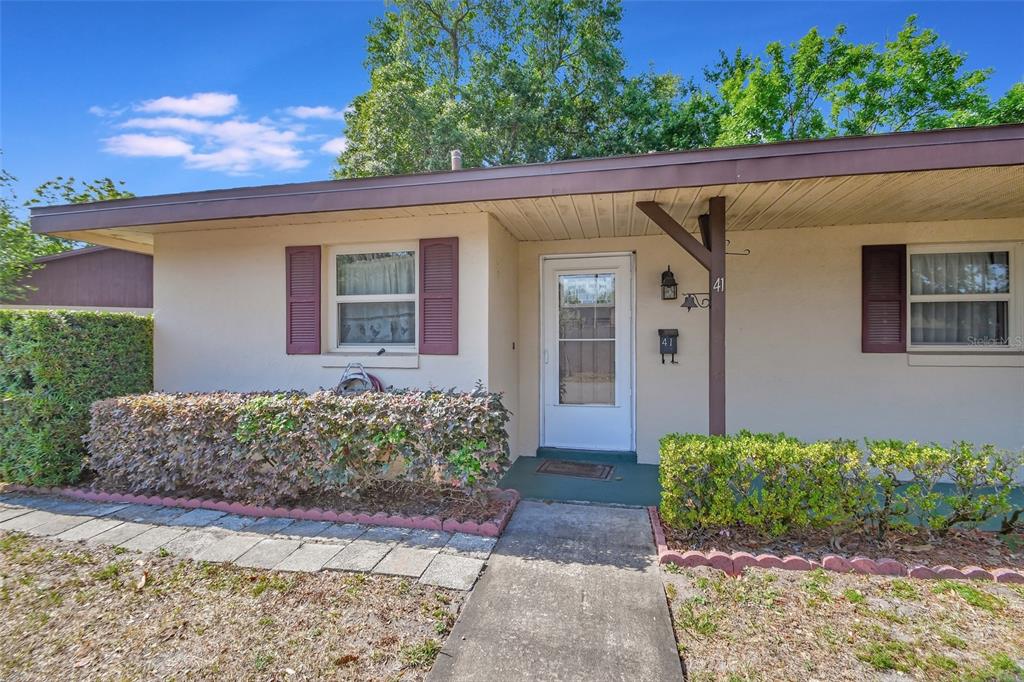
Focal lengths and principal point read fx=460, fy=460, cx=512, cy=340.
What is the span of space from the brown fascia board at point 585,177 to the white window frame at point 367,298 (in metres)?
0.69

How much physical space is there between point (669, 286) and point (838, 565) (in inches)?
108

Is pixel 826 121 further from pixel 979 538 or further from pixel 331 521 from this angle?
pixel 331 521

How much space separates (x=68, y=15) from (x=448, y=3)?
387 inches

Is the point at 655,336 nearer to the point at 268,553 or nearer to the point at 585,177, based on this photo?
the point at 585,177

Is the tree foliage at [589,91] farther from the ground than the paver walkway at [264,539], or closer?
farther from the ground

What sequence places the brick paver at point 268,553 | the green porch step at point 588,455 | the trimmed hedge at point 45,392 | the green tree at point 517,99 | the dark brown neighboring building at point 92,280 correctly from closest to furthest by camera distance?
the brick paver at point 268,553
the trimmed hedge at point 45,392
the green porch step at point 588,455
the dark brown neighboring building at point 92,280
the green tree at point 517,99

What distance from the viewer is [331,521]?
133 inches

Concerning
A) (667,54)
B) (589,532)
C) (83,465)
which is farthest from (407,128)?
(589,532)

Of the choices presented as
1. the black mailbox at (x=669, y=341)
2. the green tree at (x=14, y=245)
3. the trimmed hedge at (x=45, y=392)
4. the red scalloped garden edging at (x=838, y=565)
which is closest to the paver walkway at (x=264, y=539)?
the trimmed hedge at (x=45, y=392)

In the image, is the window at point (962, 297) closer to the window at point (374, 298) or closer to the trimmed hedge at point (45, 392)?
the window at point (374, 298)

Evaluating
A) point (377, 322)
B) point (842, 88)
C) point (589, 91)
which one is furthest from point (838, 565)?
point (842, 88)

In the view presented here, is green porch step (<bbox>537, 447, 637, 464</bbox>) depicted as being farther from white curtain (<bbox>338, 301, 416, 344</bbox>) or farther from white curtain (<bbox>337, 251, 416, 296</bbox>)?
white curtain (<bbox>337, 251, 416, 296</bbox>)

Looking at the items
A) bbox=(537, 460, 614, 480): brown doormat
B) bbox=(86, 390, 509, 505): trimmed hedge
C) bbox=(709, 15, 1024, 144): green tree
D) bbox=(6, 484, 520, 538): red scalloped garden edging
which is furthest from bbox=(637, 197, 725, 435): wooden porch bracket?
bbox=(709, 15, 1024, 144): green tree

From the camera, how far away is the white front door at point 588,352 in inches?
193
